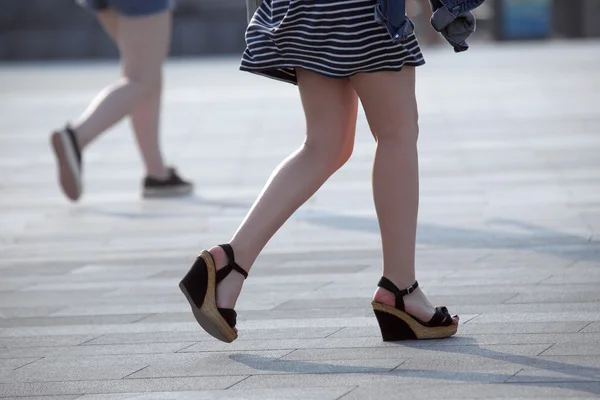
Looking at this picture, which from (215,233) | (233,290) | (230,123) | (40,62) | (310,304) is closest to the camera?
(233,290)

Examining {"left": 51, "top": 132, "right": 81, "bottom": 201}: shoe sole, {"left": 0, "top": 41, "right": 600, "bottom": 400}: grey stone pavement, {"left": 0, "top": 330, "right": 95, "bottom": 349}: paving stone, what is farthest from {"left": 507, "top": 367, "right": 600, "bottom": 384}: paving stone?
{"left": 51, "top": 132, "right": 81, "bottom": 201}: shoe sole

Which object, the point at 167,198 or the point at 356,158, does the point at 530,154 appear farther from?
the point at 167,198

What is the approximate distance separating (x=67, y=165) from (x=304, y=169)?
9.78 feet

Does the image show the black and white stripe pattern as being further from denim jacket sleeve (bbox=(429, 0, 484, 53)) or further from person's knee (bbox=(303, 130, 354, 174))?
person's knee (bbox=(303, 130, 354, 174))

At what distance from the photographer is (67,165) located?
6.58m

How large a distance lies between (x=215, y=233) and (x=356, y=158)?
2357mm

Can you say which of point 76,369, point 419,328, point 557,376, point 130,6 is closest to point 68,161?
point 130,6

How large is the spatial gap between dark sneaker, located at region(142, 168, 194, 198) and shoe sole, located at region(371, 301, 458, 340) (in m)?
3.49

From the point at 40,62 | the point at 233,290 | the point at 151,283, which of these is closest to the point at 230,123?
the point at 151,283

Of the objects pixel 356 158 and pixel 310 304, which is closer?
pixel 310 304

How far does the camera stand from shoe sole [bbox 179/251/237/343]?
3.70 meters

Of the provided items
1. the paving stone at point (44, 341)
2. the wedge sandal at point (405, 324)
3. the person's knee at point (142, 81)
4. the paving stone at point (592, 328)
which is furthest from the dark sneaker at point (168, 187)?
the paving stone at point (592, 328)

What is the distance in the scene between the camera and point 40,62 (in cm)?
1942

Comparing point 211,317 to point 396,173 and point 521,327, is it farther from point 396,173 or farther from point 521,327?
point 521,327
